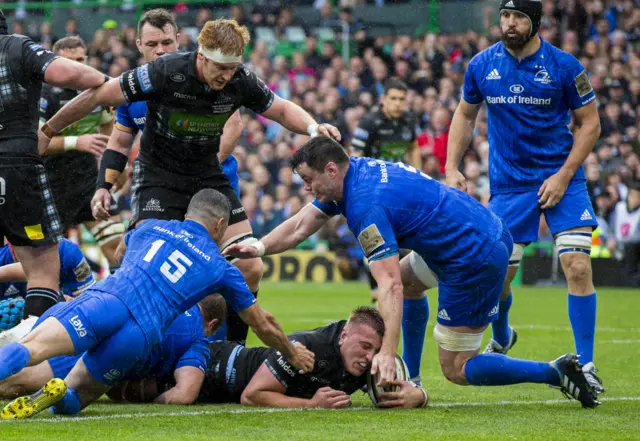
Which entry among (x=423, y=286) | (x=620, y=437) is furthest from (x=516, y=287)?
(x=620, y=437)

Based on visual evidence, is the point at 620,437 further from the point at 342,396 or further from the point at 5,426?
the point at 5,426

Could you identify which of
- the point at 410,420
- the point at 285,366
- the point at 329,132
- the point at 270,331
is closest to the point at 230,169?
the point at 329,132

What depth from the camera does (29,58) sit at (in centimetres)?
712

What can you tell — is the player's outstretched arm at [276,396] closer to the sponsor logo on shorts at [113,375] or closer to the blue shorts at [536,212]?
the sponsor logo on shorts at [113,375]

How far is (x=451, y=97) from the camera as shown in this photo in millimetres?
22531

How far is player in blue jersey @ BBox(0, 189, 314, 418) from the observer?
19.7 ft

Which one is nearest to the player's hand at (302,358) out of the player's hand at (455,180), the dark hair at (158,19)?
the player's hand at (455,180)

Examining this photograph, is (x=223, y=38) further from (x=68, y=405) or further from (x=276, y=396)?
(x=68, y=405)

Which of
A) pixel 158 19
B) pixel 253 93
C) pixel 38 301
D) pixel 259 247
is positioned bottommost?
pixel 38 301

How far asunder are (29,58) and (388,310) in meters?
2.89

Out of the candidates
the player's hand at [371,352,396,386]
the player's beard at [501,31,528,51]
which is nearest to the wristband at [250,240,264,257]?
the player's hand at [371,352,396,386]

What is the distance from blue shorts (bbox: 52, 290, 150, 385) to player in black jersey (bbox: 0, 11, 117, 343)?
918 mm

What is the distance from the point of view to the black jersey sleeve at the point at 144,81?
7395mm

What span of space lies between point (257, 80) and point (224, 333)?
204 centimetres
